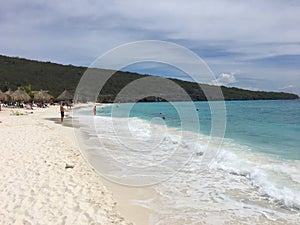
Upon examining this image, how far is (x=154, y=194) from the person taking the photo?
598 cm

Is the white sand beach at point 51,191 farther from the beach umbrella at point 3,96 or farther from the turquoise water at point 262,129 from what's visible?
the beach umbrella at point 3,96

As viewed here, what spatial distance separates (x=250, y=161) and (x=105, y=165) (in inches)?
182

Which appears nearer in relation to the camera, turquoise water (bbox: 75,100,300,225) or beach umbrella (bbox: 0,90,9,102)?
turquoise water (bbox: 75,100,300,225)

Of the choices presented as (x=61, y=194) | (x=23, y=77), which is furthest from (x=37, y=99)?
(x=61, y=194)

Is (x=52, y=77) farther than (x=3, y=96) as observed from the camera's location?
Yes

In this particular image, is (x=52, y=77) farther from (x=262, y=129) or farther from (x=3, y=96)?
(x=262, y=129)

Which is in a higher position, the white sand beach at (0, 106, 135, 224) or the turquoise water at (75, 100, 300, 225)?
the white sand beach at (0, 106, 135, 224)

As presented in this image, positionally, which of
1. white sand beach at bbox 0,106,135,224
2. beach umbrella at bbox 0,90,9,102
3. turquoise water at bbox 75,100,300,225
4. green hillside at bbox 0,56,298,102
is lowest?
turquoise water at bbox 75,100,300,225

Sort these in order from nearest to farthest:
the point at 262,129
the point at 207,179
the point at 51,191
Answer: the point at 51,191 → the point at 207,179 → the point at 262,129

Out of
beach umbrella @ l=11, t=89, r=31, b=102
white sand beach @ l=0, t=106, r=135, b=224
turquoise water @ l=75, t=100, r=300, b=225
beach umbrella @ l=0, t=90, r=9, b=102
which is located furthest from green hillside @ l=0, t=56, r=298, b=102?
white sand beach @ l=0, t=106, r=135, b=224

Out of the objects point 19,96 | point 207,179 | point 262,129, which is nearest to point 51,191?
point 207,179

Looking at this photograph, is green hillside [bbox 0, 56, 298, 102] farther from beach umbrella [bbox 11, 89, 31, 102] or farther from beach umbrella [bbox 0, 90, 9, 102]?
beach umbrella [bbox 0, 90, 9, 102]

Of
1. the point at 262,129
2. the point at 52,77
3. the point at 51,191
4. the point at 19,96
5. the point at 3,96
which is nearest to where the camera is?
the point at 51,191

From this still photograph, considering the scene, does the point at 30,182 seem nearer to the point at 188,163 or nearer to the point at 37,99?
the point at 188,163
